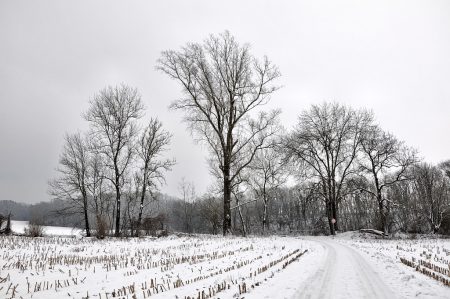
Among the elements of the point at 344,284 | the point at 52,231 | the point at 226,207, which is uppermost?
the point at 226,207

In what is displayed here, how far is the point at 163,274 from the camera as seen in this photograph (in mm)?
7309

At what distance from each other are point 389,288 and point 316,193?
94.6ft

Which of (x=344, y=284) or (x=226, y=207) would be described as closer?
(x=344, y=284)

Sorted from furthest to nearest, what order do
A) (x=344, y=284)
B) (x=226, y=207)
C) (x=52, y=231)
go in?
→ (x=52, y=231) < (x=226, y=207) < (x=344, y=284)

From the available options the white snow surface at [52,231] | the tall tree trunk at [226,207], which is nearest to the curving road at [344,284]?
the tall tree trunk at [226,207]

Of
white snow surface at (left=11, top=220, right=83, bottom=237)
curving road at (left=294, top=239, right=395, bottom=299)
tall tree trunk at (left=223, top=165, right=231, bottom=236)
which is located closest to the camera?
curving road at (left=294, top=239, right=395, bottom=299)

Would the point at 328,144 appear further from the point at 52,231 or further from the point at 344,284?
the point at 52,231

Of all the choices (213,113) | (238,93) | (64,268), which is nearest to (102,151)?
(213,113)

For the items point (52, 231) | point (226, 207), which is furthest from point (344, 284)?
point (52, 231)

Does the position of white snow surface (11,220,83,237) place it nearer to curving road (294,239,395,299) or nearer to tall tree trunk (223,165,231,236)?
tall tree trunk (223,165,231,236)

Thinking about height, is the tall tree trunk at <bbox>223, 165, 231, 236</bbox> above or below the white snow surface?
above

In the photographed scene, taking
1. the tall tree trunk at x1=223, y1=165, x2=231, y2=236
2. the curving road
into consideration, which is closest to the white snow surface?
the tall tree trunk at x1=223, y1=165, x2=231, y2=236

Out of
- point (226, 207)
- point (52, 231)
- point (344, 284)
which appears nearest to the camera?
point (344, 284)

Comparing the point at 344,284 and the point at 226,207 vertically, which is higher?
the point at 226,207
